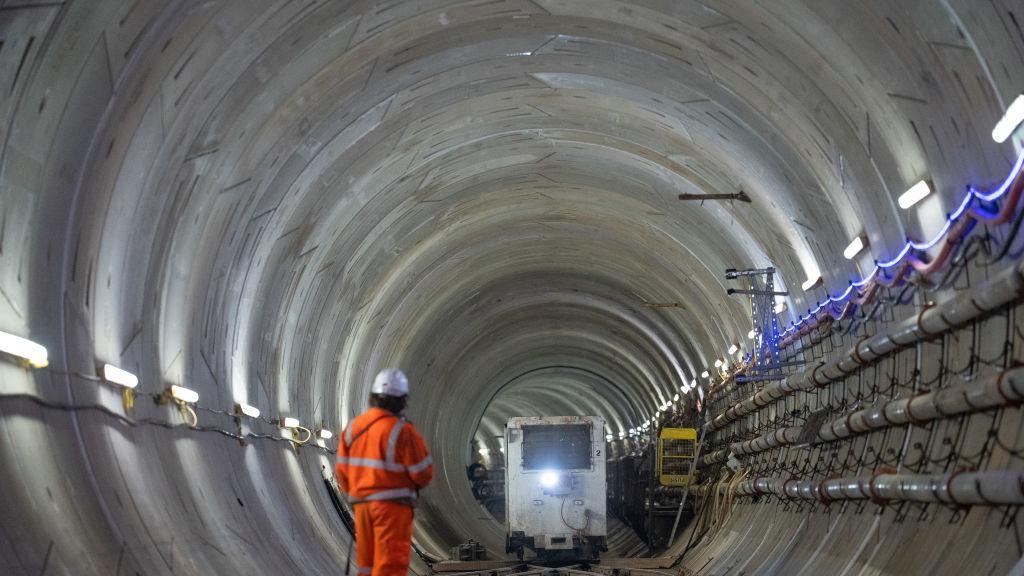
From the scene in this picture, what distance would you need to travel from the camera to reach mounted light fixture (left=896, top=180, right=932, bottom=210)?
929 cm

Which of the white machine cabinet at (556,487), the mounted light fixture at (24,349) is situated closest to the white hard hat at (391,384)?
the mounted light fixture at (24,349)

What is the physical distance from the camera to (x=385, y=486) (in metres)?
6.73

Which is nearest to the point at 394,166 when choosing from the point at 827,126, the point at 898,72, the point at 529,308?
the point at 827,126

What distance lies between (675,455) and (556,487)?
3.64 m

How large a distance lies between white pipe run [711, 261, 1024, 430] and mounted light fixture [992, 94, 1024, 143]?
2.74ft

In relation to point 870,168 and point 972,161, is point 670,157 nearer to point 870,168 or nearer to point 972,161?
point 870,168

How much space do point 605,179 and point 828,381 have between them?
18.1ft

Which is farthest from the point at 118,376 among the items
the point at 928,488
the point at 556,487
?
the point at 556,487

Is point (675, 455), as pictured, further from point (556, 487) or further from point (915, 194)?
point (915, 194)

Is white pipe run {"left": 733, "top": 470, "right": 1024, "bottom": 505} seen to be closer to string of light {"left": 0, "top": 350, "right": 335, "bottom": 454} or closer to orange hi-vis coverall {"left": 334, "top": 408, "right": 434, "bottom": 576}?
orange hi-vis coverall {"left": 334, "top": 408, "right": 434, "bottom": 576}

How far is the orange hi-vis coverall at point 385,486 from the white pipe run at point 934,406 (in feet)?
12.8

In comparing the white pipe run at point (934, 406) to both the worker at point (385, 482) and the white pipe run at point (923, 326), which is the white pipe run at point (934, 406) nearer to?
the white pipe run at point (923, 326)

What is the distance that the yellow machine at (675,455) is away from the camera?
24094 mm

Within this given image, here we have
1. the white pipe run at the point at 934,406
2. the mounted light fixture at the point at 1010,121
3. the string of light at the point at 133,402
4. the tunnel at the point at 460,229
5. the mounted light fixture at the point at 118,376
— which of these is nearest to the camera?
the string of light at the point at 133,402
